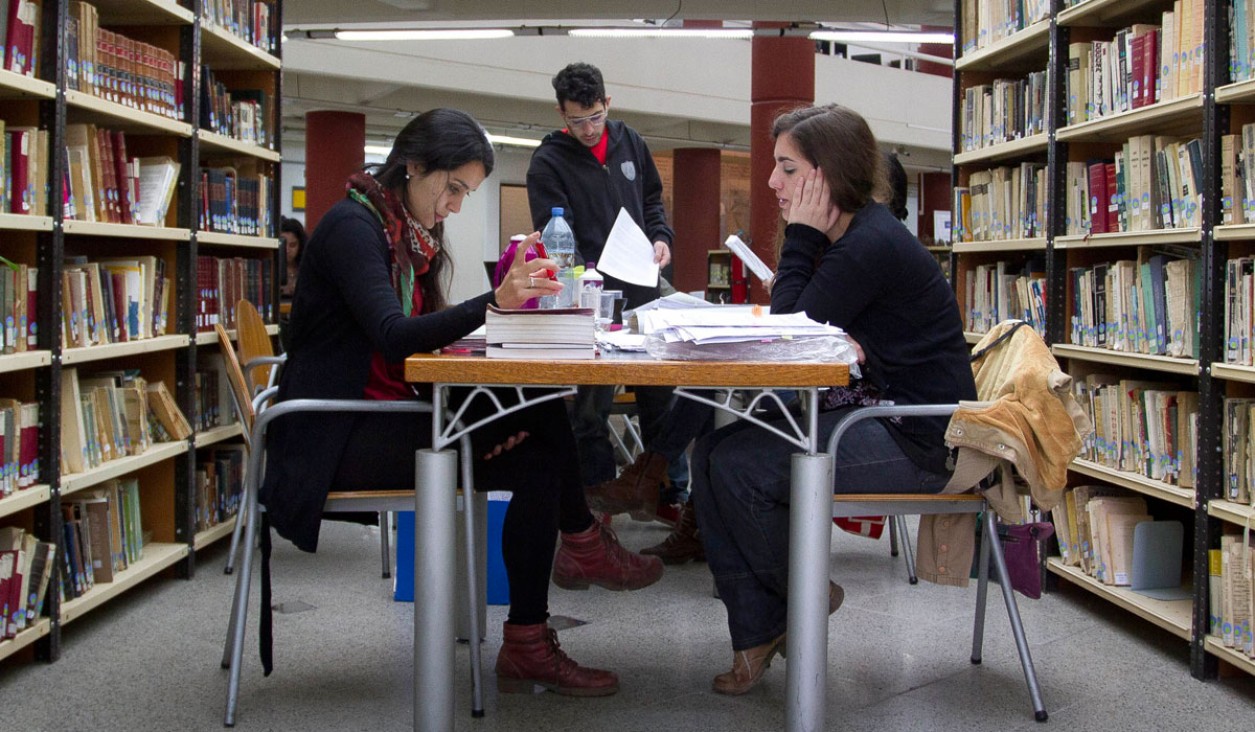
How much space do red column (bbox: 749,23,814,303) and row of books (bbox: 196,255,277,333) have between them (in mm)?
6303

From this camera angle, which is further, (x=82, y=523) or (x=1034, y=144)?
(x=1034, y=144)

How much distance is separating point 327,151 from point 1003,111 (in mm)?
9297

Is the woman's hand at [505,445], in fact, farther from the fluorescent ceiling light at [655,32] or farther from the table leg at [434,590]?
the fluorescent ceiling light at [655,32]

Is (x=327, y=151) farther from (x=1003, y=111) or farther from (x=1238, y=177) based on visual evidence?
(x=1238, y=177)

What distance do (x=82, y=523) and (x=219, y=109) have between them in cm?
159

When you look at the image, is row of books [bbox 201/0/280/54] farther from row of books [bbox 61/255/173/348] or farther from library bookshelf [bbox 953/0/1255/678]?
library bookshelf [bbox 953/0/1255/678]

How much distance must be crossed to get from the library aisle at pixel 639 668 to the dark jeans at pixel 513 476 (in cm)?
30

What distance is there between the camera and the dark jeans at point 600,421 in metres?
3.65

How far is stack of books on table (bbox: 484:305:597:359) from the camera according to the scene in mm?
1894

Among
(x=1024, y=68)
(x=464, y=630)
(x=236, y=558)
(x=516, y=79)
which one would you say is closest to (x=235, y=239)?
(x=236, y=558)

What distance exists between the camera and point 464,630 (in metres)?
2.84

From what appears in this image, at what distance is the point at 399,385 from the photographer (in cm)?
240

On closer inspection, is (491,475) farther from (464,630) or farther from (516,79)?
(516,79)

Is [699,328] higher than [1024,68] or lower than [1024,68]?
lower
